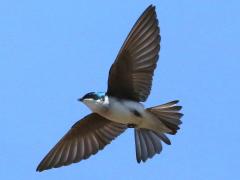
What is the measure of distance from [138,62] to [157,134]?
2.32ft

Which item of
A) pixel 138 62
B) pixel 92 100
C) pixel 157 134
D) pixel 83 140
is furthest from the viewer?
pixel 83 140

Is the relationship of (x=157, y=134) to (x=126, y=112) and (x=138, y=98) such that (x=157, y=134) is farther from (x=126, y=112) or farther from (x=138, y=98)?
(x=126, y=112)

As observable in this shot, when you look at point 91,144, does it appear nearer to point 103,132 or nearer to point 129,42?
point 103,132

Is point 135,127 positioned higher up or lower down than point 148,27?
lower down

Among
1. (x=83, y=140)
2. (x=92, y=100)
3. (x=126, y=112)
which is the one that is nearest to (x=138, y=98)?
(x=126, y=112)

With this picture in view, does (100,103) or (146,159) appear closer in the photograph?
(100,103)

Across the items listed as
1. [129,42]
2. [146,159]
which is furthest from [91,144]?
[129,42]

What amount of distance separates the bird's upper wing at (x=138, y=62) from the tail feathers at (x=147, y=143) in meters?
0.40

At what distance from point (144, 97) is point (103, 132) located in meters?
0.73

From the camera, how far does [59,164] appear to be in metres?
7.41

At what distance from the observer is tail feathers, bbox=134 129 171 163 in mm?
7129

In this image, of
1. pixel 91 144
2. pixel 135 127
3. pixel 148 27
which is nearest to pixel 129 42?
pixel 148 27

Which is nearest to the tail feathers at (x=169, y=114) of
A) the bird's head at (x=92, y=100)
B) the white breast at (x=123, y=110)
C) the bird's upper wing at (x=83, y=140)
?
the white breast at (x=123, y=110)

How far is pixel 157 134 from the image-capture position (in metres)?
7.17
